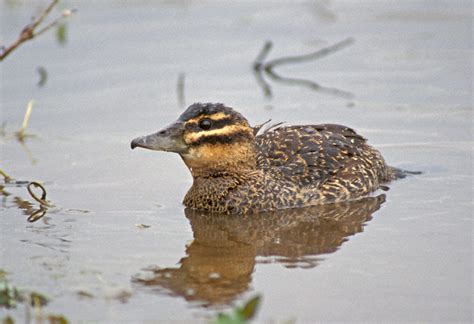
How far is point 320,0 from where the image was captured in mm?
20453

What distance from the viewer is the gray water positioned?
27.5 feet

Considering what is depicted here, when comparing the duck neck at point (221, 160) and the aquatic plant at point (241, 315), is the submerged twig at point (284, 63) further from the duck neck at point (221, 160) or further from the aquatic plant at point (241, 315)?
the aquatic plant at point (241, 315)

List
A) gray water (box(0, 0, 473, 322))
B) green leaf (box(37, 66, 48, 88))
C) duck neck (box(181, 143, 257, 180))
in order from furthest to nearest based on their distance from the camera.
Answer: green leaf (box(37, 66, 48, 88)) → duck neck (box(181, 143, 257, 180)) → gray water (box(0, 0, 473, 322))

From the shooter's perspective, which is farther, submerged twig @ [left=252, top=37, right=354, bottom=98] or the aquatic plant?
submerged twig @ [left=252, top=37, right=354, bottom=98]

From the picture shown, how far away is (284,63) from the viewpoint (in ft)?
54.0

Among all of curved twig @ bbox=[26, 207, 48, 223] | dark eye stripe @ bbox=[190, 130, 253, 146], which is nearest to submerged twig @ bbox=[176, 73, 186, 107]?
dark eye stripe @ bbox=[190, 130, 253, 146]

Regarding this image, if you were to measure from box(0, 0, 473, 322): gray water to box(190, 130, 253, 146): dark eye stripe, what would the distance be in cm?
81

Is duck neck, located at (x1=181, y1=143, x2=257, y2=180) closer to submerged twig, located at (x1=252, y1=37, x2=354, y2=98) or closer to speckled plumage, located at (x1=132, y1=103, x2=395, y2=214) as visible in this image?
speckled plumage, located at (x1=132, y1=103, x2=395, y2=214)

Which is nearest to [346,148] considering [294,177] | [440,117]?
[294,177]

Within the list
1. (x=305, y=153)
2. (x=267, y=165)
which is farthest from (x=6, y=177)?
(x=305, y=153)

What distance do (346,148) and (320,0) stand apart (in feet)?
29.6

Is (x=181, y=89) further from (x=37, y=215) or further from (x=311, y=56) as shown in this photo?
(x=37, y=215)

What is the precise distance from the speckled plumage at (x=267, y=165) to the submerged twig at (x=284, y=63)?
3.15m

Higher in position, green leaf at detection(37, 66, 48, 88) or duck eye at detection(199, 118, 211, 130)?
duck eye at detection(199, 118, 211, 130)
